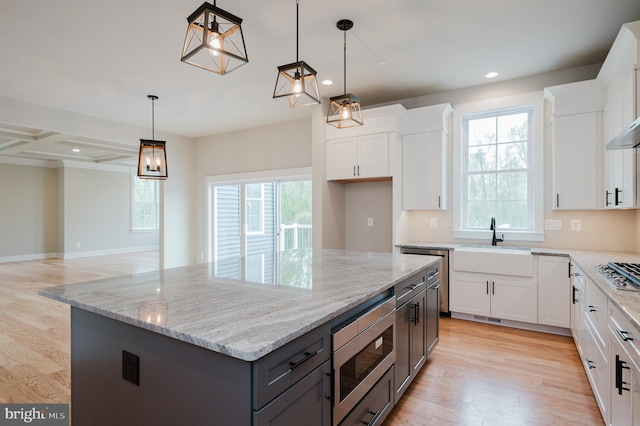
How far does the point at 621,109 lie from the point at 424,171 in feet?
6.54

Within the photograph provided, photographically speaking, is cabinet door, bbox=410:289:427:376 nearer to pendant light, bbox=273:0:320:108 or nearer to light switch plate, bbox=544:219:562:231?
pendant light, bbox=273:0:320:108

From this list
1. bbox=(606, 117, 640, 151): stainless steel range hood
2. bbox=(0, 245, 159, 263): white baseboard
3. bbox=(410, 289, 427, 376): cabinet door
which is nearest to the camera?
bbox=(606, 117, 640, 151): stainless steel range hood

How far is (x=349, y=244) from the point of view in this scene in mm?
5258

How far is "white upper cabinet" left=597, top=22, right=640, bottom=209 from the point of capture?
2.53 metres

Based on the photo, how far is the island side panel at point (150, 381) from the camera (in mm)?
1111

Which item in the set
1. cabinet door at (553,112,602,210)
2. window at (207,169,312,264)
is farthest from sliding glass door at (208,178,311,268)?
cabinet door at (553,112,602,210)

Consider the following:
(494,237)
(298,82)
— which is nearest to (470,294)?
(494,237)

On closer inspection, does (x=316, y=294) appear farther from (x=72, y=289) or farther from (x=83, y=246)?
(x=83, y=246)

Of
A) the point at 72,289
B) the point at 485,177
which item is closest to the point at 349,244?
the point at 485,177

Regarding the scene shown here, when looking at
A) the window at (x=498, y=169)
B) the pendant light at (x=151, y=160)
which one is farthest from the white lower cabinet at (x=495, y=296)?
the pendant light at (x=151, y=160)

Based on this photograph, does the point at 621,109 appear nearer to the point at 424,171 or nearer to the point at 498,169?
the point at 498,169

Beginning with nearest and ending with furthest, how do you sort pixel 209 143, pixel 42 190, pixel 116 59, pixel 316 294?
pixel 316 294, pixel 116 59, pixel 209 143, pixel 42 190

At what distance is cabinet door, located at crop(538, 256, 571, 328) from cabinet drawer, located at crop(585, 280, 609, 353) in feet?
3.86

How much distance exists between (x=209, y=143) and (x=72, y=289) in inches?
221
